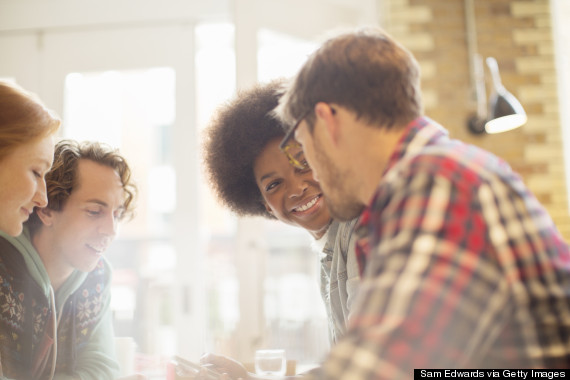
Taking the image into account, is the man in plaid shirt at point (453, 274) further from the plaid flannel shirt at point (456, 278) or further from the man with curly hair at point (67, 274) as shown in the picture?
the man with curly hair at point (67, 274)

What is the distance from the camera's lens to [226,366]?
6.32 ft

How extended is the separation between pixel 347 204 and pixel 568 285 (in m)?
0.44

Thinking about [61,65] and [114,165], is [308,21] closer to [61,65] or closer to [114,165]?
[61,65]

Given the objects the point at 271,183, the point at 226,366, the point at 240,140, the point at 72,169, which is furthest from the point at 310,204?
the point at 72,169

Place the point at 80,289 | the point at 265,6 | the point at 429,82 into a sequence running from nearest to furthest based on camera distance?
the point at 80,289 < the point at 265,6 < the point at 429,82

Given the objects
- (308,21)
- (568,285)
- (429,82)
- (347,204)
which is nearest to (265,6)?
(308,21)

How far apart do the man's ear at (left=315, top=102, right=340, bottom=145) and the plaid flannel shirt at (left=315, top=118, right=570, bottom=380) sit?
0.88 feet

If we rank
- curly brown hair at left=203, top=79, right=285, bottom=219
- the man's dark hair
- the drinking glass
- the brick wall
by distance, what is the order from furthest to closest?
1. the brick wall
2. curly brown hair at left=203, top=79, right=285, bottom=219
3. the drinking glass
4. the man's dark hair

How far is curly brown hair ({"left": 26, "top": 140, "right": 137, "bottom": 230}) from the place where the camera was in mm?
1887

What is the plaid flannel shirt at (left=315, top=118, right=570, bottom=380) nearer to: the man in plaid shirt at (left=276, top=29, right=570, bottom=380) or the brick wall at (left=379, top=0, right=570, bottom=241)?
the man in plaid shirt at (left=276, top=29, right=570, bottom=380)

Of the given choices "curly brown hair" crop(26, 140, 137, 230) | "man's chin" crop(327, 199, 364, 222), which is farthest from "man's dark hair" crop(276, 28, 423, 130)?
"curly brown hair" crop(26, 140, 137, 230)

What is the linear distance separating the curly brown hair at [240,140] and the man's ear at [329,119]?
114 cm

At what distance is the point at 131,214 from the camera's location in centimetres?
209

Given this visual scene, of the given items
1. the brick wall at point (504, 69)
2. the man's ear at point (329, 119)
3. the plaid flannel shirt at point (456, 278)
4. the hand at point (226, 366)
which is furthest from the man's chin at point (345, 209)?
the brick wall at point (504, 69)
